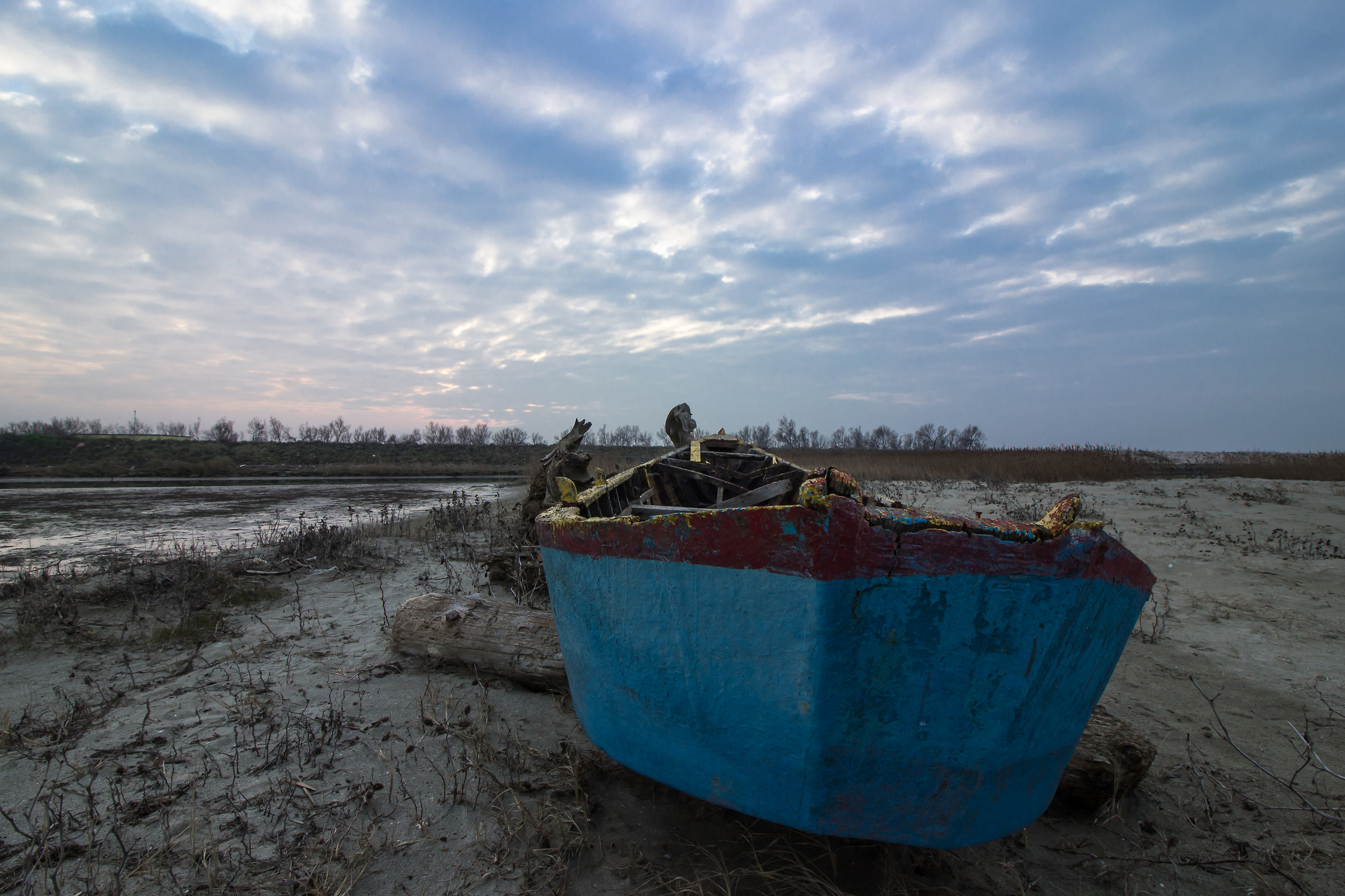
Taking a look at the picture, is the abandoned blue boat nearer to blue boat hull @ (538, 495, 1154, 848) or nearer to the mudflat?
blue boat hull @ (538, 495, 1154, 848)

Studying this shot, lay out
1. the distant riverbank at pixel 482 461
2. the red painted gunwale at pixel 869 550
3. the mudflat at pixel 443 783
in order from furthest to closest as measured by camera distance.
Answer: the distant riverbank at pixel 482 461 < the mudflat at pixel 443 783 < the red painted gunwale at pixel 869 550

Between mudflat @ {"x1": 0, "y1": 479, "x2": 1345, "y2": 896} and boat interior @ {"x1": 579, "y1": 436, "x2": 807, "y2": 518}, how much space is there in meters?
1.65

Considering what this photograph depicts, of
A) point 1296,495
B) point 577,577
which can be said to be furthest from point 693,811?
point 1296,495

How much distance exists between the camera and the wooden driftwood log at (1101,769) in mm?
3045

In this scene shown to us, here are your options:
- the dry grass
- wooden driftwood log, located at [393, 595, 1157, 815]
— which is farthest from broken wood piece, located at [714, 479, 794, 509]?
the dry grass

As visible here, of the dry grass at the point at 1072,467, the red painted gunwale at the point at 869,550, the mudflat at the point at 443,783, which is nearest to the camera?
the red painted gunwale at the point at 869,550

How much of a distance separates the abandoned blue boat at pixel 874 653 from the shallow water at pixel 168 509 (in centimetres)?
965

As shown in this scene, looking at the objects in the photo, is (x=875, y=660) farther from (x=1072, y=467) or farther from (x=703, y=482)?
(x=1072, y=467)

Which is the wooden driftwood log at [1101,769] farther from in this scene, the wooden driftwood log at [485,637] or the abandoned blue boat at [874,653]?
the wooden driftwood log at [485,637]

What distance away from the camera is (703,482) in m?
6.26

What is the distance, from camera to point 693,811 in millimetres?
3016

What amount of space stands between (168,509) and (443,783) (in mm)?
16180

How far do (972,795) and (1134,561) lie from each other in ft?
3.59

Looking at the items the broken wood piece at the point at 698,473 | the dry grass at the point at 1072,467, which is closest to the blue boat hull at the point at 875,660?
the broken wood piece at the point at 698,473
